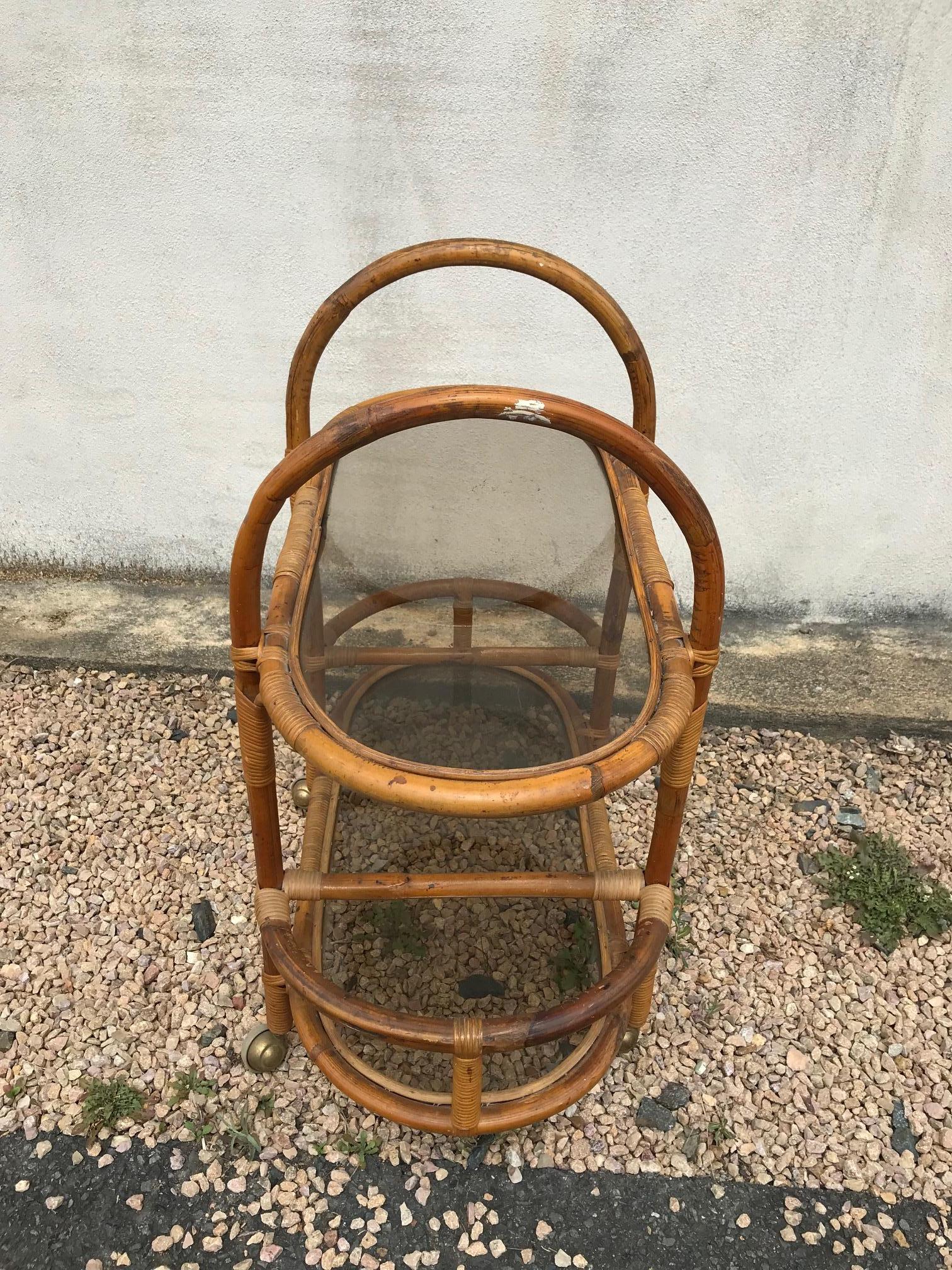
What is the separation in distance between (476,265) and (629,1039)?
4.75 feet

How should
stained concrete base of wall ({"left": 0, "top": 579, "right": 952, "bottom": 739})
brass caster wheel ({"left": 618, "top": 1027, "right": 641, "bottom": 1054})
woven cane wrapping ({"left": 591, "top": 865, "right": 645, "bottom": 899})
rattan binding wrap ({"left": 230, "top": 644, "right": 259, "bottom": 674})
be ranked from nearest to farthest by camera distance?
rattan binding wrap ({"left": 230, "top": 644, "right": 259, "bottom": 674})
woven cane wrapping ({"left": 591, "top": 865, "right": 645, "bottom": 899})
brass caster wheel ({"left": 618, "top": 1027, "right": 641, "bottom": 1054})
stained concrete base of wall ({"left": 0, "top": 579, "right": 952, "bottom": 739})

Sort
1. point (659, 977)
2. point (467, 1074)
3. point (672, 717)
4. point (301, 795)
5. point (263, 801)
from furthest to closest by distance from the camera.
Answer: point (301, 795) → point (659, 977) → point (263, 801) → point (467, 1074) → point (672, 717)

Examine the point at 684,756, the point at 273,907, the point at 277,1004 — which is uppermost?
the point at 684,756

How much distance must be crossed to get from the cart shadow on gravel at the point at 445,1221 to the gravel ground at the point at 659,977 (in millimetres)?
33

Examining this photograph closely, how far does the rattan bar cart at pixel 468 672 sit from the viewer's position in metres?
1.26

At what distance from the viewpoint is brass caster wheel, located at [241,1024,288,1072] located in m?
1.80

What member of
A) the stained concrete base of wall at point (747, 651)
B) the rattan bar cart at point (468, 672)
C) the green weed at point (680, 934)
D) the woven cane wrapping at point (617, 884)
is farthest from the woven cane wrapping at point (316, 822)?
the stained concrete base of wall at point (747, 651)

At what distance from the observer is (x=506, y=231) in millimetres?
2354

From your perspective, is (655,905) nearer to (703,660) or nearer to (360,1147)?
(703,660)

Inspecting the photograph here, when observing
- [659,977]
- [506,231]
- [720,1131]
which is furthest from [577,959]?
[506,231]

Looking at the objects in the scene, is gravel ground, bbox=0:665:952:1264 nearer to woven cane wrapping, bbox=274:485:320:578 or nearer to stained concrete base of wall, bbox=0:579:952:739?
stained concrete base of wall, bbox=0:579:952:739

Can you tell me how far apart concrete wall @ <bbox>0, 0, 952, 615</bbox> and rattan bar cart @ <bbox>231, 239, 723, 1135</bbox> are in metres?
0.17

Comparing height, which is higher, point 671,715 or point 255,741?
point 671,715

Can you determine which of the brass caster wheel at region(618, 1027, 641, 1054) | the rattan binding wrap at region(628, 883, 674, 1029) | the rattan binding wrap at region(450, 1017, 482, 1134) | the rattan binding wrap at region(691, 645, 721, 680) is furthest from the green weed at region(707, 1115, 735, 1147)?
the rattan binding wrap at region(691, 645, 721, 680)
